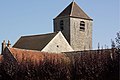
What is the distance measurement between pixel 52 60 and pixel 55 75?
129cm

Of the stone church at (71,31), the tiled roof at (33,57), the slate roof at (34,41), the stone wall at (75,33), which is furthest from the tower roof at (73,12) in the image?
the tiled roof at (33,57)

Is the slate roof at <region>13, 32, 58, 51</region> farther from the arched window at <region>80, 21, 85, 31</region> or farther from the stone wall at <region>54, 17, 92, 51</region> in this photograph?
the arched window at <region>80, 21, 85, 31</region>

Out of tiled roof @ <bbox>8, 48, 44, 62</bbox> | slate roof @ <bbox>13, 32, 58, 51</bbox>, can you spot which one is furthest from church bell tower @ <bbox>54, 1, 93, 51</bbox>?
tiled roof @ <bbox>8, 48, 44, 62</bbox>

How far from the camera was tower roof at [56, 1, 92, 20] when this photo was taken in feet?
182

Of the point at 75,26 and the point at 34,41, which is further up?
the point at 75,26

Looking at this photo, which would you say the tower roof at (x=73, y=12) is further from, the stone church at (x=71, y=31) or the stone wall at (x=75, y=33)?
the stone wall at (x=75, y=33)

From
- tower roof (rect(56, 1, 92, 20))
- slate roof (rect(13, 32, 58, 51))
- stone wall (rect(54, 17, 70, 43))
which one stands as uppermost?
tower roof (rect(56, 1, 92, 20))

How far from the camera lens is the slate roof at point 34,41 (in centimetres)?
4790

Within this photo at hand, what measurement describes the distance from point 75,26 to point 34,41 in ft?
26.8

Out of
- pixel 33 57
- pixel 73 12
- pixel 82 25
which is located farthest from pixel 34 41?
pixel 33 57

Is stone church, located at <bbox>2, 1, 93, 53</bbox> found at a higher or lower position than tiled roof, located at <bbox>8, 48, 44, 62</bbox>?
higher

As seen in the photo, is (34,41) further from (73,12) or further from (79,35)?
(73,12)

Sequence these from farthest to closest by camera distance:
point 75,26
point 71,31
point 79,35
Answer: point 79,35 < point 75,26 < point 71,31

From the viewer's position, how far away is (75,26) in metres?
55.8
